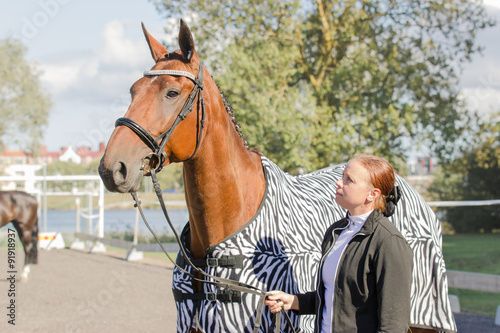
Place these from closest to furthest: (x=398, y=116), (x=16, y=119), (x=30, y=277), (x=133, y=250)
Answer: (x=30, y=277) < (x=398, y=116) < (x=133, y=250) < (x=16, y=119)

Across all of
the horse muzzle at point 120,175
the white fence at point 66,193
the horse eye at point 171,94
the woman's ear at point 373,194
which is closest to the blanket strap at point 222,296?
the horse muzzle at point 120,175

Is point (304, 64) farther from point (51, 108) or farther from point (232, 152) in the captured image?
point (51, 108)

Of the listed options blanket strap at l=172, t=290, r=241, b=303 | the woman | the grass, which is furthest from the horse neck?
the grass

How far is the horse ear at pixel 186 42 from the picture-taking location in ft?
7.76

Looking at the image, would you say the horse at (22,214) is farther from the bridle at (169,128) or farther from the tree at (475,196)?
the tree at (475,196)

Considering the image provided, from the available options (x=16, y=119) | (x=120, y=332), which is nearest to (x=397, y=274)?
(x=120, y=332)

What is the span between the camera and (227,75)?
10078mm

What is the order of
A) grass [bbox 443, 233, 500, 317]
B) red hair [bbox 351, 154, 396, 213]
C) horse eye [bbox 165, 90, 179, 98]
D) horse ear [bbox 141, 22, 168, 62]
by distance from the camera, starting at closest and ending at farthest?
red hair [bbox 351, 154, 396, 213] < horse eye [bbox 165, 90, 179, 98] < horse ear [bbox 141, 22, 168, 62] < grass [bbox 443, 233, 500, 317]

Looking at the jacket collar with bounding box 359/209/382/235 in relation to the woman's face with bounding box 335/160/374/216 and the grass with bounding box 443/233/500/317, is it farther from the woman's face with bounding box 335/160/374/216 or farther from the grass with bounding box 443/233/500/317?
the grass with bounding box 443/233/500/317

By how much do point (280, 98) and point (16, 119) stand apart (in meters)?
17.2

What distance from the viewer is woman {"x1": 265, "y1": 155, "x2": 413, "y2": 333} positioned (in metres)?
1.84

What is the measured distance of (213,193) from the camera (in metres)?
2.50

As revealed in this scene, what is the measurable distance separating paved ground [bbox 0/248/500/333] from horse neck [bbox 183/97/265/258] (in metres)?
3.72

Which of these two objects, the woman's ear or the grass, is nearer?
the woman's ear
